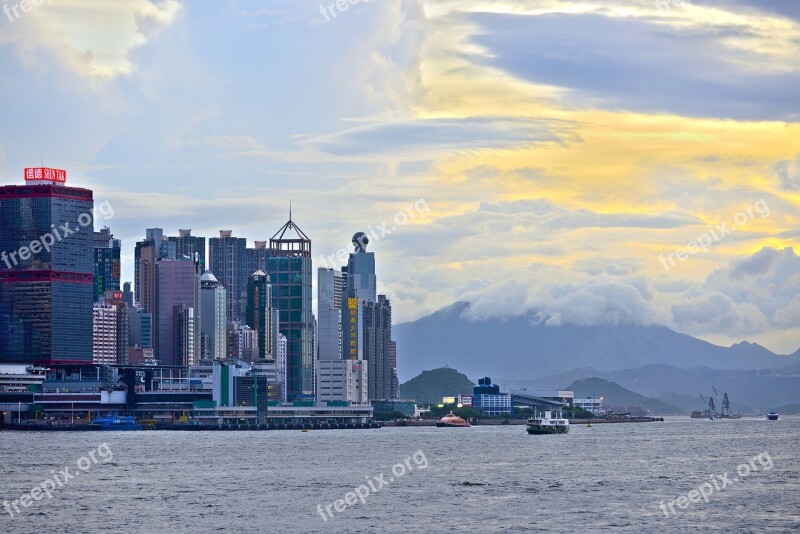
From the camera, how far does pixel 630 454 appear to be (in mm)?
189250

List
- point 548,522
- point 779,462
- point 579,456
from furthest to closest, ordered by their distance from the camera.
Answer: point 579,456 < point 779,462 < point 548,522

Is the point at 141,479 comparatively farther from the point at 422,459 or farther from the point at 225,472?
the point at 422,459

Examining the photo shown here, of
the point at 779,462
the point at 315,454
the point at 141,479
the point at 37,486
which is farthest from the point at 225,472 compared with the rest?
the point at 779,462

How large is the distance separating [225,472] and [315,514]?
50210mm

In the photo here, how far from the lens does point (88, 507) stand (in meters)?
110

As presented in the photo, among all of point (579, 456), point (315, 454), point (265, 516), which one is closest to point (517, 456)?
point (579, 456)

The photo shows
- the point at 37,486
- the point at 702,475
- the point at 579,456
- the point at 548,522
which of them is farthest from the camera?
the point at 579,456

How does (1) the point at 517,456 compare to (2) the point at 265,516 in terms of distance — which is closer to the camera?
(2) the point at 265,516

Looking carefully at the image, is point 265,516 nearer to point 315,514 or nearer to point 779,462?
point 315,514

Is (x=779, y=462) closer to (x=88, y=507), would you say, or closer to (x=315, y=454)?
(x=315, y=454)

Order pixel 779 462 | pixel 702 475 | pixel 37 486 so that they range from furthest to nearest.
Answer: pixel 779 462, pixel 702 475, pixel 37 486

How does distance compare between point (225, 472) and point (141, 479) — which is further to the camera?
point (225, 472)

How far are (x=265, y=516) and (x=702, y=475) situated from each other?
5657 cm

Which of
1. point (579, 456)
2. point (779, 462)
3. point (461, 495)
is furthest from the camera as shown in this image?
point (579, 456)
